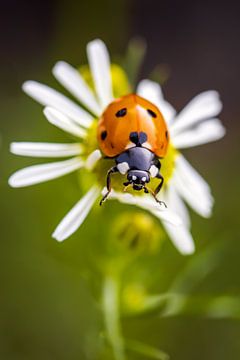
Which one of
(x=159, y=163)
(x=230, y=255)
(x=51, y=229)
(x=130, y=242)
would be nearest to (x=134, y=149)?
(x=159, y=163)

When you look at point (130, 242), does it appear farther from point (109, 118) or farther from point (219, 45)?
point (219, 45)

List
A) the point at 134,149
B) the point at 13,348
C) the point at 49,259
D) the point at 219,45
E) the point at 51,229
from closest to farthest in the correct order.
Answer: the point at 134,149
the point at 51,229
the point at 13,348
the point at 49,259
the point at 219,45

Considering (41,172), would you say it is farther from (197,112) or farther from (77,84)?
(197,112)

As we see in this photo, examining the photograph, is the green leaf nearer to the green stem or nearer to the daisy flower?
the green stem

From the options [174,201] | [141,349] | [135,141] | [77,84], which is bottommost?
[141,349]

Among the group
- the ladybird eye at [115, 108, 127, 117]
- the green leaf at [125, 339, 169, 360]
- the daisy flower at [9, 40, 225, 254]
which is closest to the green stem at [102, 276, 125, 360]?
the green leaf at [125, 339, 169, 360]

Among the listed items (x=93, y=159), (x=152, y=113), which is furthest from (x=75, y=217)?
(x=152, y=113)

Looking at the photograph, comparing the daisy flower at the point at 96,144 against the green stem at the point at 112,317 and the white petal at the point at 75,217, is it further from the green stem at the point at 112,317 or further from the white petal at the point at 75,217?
the green stem at the point at 112,317
